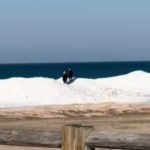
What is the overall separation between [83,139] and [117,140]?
319mm

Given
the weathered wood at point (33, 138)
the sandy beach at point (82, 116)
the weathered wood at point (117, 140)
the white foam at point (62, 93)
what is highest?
the white foam at point (62, 93)

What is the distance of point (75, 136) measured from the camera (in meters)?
5.70

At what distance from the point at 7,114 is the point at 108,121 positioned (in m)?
5.35

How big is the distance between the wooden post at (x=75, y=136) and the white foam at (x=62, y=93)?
81.6ft

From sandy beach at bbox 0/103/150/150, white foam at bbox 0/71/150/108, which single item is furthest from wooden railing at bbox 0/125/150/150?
white foam at bbox 0/71/150/108

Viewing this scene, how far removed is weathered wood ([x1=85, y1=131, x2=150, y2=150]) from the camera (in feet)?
17.9

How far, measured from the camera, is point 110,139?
18.5 ft

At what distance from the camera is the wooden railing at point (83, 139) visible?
5.49 metres

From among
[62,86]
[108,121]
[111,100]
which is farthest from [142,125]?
[62,86]

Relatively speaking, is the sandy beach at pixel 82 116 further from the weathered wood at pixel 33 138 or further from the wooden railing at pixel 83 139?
the wooden railing at pixel 83 139

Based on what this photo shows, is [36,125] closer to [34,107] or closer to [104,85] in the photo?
[34,107]

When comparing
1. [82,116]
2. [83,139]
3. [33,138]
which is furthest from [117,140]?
[82,116]

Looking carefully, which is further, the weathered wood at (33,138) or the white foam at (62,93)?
the white foam at (62,93)

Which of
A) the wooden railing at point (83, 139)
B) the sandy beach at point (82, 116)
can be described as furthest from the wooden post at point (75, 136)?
the sandy beach at point (82, 116)
